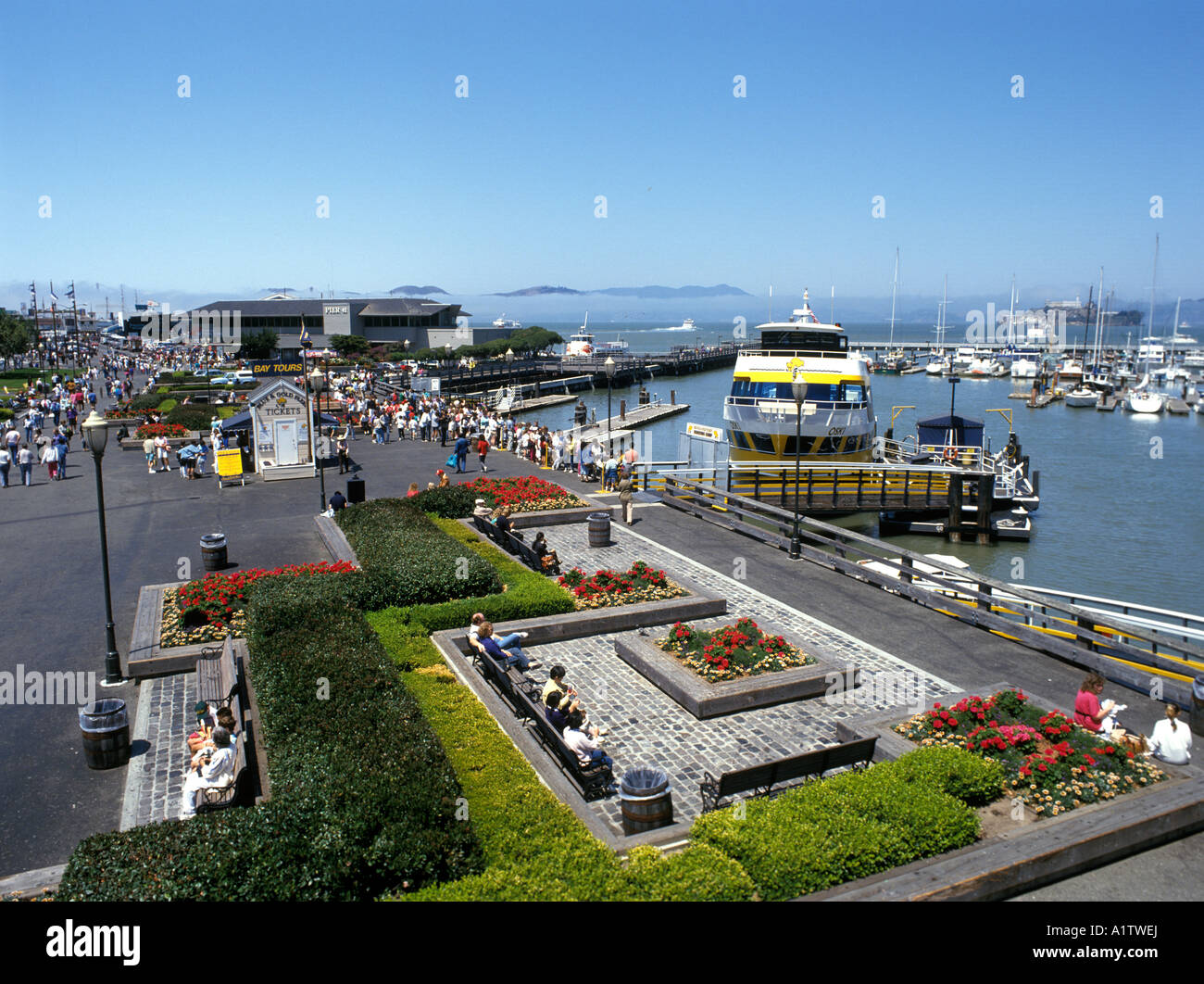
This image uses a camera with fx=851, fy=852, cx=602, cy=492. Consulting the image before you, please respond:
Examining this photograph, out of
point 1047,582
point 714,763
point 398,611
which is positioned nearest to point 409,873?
point 714,763

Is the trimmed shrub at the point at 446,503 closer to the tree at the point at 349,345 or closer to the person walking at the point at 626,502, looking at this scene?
the person walking at the point at 626,502

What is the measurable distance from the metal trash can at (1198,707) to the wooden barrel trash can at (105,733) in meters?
13.2

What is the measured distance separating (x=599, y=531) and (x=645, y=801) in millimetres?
11823

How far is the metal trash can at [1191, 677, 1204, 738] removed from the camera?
1062 centimetres

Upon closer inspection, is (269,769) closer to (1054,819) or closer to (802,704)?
(802,704)

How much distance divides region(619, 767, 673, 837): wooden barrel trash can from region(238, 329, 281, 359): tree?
88097 millimetres

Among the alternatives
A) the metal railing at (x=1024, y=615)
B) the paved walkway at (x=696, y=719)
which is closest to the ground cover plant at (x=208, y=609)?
the paved walkway at (x=696, y=719)

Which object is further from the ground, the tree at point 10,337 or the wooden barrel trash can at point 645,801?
the tree at point 10,337

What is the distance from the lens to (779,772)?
898cm

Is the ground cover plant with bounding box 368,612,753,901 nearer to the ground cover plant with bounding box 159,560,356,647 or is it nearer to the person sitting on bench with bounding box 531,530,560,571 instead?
the ground cover plant with bounding box 159,560,356,647

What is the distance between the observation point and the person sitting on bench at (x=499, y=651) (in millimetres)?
12523

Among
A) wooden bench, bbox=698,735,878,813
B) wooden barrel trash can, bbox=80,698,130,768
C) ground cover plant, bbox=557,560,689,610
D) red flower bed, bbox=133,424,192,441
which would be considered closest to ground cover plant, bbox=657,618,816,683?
ground cover plant, bbox=557,560,689,610

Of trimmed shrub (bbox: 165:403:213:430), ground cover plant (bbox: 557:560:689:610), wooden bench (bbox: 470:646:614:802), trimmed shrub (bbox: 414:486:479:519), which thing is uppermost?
trimmed shrub (bbox: 165:403:213:430)

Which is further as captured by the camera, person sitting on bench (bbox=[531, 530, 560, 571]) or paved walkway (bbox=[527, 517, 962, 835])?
person sitting on bench (bbox=[531, 530, 560, 571])
